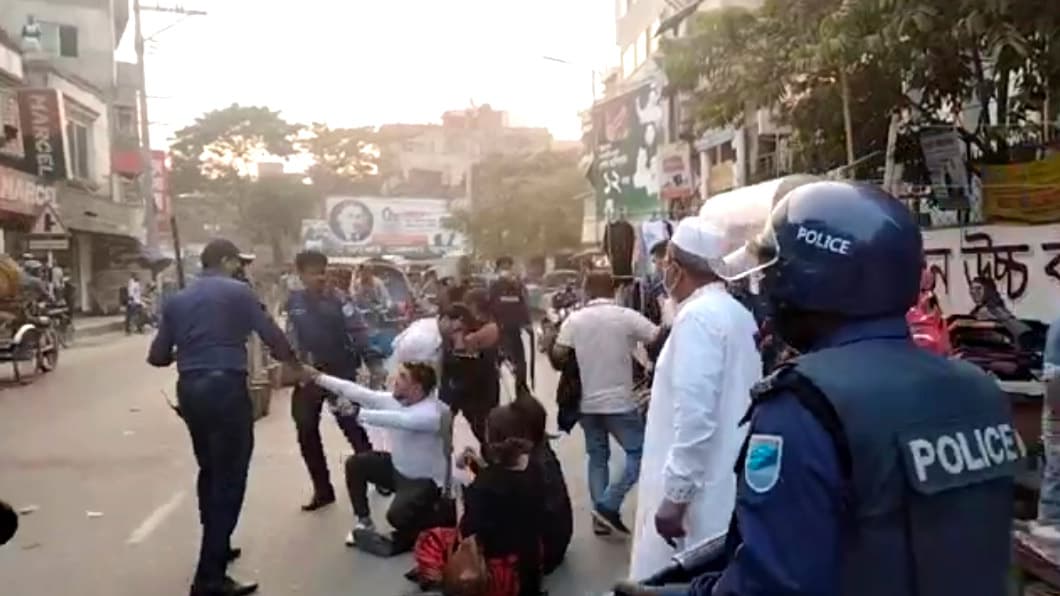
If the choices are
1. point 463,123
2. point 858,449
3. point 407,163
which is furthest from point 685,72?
point 463,123

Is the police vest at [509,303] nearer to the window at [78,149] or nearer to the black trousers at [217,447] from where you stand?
the black trousers at [217,447]

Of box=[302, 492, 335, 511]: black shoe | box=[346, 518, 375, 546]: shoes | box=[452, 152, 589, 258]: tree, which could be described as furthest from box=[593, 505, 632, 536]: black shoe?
box=[452, 152, 589, 258]: tree

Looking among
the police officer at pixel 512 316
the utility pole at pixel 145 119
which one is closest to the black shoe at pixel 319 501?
the police officer at pixel 512 316

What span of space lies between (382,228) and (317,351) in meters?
58.9

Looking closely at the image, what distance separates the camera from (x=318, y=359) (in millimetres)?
8586

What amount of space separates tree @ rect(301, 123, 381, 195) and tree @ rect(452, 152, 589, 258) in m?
16.6

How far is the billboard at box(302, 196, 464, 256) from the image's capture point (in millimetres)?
63906

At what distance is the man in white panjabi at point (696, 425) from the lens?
11.9 feet

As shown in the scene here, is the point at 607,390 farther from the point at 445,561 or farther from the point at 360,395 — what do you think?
the point at 445,561

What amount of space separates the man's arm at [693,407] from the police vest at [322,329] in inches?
202

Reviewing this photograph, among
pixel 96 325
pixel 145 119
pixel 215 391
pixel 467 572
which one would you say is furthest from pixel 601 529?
pixel 145 119

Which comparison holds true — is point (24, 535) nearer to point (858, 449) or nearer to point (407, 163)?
point (858, 449)

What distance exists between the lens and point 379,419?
22.5ft

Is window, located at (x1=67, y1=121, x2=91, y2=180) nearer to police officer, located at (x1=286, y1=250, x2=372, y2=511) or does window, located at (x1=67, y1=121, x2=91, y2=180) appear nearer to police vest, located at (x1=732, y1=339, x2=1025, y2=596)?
police officer, located at (x1=286, y1=250, x2=372, y2=511)
